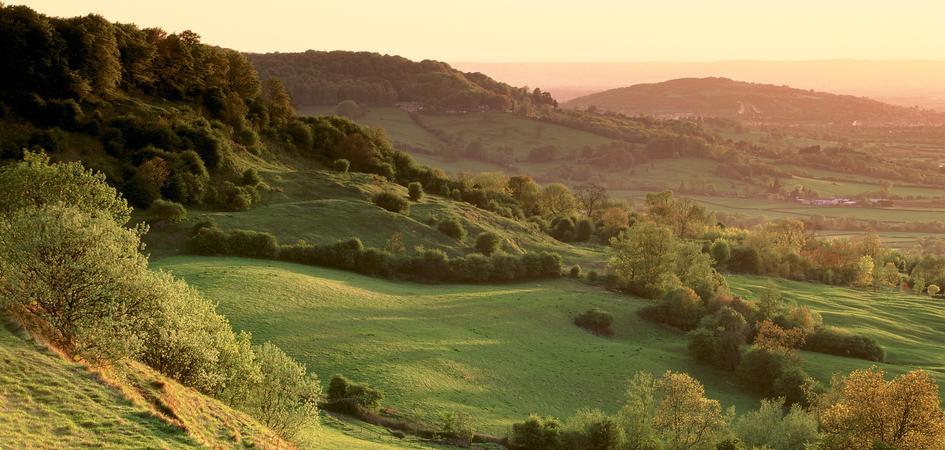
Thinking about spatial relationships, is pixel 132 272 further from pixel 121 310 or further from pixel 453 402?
pixel 453 402

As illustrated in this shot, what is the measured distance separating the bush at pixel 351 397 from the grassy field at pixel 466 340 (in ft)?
7.51

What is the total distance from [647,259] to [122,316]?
222 feet

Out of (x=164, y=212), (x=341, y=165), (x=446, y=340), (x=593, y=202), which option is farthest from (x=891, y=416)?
(x=593, y=202)

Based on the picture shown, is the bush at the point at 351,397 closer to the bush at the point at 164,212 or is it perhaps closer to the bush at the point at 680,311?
the bush at the point at 164,212

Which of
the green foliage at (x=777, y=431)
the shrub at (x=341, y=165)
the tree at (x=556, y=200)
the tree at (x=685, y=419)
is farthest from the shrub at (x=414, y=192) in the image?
the tree at (x=685, y=419)

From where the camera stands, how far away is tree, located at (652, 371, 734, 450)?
37.2 m

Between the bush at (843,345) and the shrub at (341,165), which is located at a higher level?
the shrub at (341,165)

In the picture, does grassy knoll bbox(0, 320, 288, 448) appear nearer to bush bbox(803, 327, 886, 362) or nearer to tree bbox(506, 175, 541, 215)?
bush bbox(803, 327, 886, 362)

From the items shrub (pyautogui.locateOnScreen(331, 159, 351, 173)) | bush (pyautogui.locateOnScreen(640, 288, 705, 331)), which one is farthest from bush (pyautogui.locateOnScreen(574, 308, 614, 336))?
shrub (pyautogui.locateOnScreen(331, 159, 351, 173))

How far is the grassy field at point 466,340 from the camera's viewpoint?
47312 millimetres

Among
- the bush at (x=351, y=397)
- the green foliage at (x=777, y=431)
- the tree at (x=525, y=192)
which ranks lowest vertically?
the green foliage at (x=777, y=431)

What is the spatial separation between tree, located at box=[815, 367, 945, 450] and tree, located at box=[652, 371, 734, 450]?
227 inches

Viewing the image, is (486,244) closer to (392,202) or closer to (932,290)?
(392,202)

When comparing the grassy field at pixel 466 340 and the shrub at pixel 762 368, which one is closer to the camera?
the grassy field at pixel 466 340
